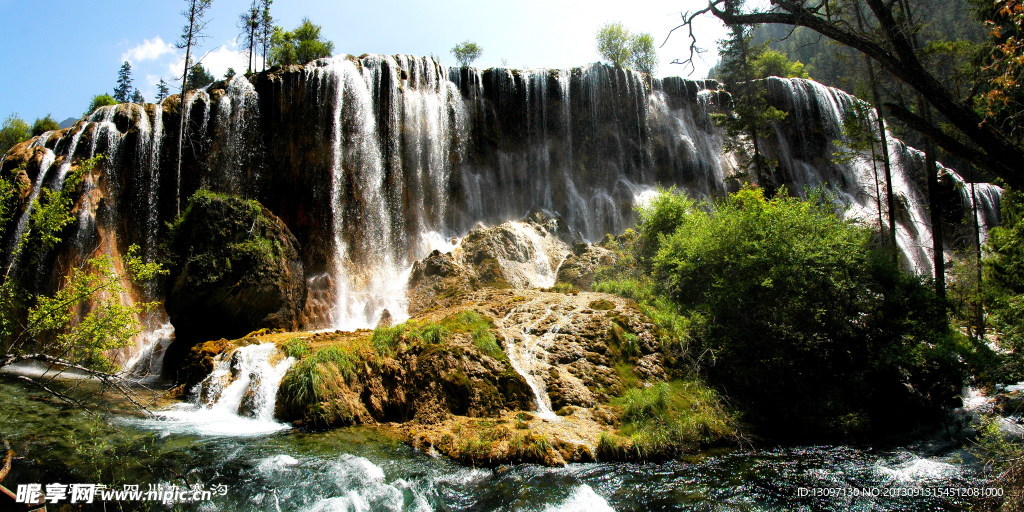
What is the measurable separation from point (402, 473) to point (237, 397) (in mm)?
5013

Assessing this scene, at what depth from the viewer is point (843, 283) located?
1217cm

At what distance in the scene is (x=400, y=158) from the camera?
80.4 feet

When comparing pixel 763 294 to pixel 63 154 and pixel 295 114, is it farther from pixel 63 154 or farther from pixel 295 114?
pixel 63 154

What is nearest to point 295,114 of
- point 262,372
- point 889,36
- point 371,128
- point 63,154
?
point 371,128

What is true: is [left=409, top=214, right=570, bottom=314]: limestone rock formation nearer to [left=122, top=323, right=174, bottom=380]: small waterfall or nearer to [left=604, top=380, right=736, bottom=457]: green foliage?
[left=122, top=323, right=174, bottom=380]: small waterfall

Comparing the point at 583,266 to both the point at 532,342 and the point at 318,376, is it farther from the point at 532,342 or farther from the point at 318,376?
the point at 318,376

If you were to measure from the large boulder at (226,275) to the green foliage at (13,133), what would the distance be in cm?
3958

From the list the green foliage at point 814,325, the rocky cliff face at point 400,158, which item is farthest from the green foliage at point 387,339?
the green foliage at point 814,325

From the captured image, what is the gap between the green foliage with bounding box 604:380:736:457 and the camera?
909 centimetres

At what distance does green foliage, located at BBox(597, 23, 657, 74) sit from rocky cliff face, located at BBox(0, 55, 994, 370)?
18553mm

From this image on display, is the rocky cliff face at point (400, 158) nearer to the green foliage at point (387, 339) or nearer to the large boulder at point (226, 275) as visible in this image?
the large boulder at point (226, 275)

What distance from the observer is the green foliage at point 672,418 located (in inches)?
358

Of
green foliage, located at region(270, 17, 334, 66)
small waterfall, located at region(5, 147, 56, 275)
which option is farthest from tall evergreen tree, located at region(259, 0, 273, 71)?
small waterfall, located at region(5, 147, 56, 275)

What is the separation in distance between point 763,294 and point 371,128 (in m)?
17.7
